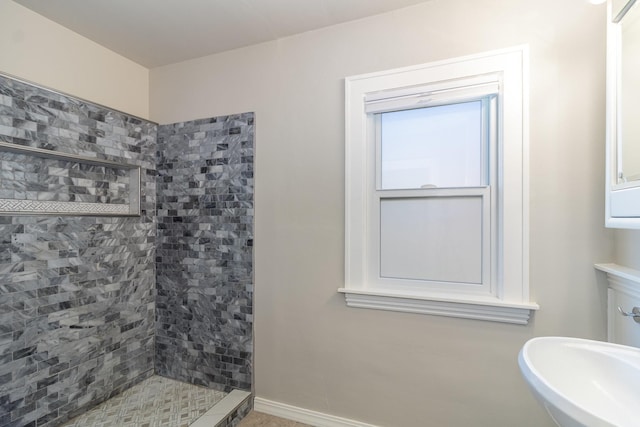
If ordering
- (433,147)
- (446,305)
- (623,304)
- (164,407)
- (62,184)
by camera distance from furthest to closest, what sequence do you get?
(164,407), (62,184), (433,147), (446,305), (623,304)

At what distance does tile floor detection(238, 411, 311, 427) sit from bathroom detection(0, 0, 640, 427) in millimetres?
77

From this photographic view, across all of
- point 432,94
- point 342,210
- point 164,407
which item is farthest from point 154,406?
point 432,94

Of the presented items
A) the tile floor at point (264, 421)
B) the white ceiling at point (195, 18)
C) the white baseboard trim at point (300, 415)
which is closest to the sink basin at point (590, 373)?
the white baseboard trim at point (300, 415)

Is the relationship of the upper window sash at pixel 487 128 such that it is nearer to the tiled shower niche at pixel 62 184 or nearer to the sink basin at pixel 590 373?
the sink basin at pixel 590 373

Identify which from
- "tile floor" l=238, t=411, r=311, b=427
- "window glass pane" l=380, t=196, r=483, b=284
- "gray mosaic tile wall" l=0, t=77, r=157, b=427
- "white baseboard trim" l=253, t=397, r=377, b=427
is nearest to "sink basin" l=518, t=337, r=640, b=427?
"window glass pane" l=380, t=196, r=483, b=284

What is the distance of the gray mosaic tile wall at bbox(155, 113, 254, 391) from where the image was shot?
1946mm

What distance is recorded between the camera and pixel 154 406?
6.02ft

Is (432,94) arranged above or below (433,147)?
above

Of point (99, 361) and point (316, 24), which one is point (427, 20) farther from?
point (99, 361)

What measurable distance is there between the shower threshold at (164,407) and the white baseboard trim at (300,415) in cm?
12

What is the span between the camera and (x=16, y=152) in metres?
1.52

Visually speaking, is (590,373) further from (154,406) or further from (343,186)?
(154,406)

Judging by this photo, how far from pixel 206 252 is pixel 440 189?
5.12 feet

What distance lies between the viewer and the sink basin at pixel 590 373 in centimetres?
87
